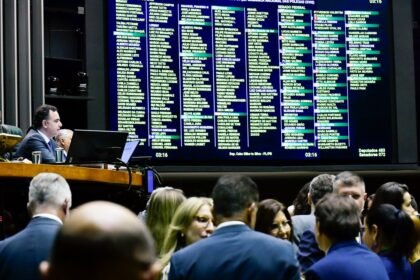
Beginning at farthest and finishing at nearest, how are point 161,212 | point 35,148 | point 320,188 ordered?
1. point 35,148
2. point 320,188
3. point 161,212

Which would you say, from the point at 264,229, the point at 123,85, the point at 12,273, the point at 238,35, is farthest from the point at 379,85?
the point at 12,273

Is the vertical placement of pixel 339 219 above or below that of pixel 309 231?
above

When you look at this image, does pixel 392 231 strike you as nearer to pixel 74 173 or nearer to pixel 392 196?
pixel 392 196

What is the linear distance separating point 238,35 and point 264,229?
12.4ft

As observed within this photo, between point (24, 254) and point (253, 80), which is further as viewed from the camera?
point (253, 80)

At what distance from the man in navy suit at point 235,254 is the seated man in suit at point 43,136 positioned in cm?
329

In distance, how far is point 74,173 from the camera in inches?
178

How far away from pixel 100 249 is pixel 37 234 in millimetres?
1979

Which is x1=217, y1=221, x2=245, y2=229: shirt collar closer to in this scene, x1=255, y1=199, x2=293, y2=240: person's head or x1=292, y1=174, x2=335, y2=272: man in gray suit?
x1=292, y1=174, x2=335, y2=272: man in gray suit

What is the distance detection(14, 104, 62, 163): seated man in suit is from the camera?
591 cm

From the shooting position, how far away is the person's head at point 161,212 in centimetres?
362

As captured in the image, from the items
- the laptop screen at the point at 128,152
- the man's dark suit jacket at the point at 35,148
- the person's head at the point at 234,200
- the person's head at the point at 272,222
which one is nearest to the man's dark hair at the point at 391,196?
the person's head at the point at 272,222

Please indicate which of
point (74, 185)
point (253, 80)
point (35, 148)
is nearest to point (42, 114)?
point (35, 148)

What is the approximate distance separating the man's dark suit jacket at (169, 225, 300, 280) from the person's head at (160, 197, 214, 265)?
0.74m
